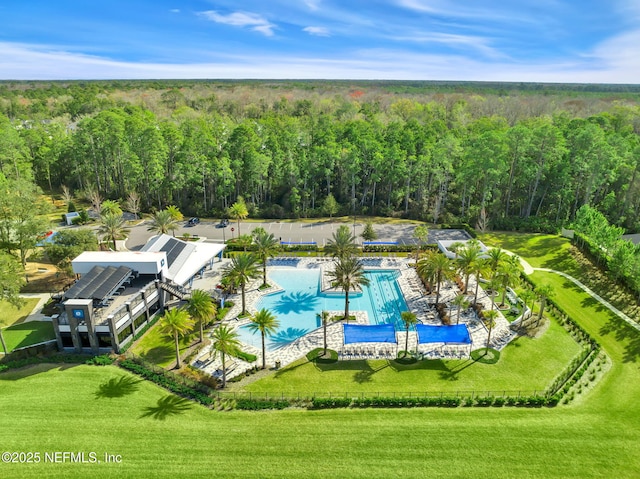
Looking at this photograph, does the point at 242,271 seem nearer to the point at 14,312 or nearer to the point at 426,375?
the point at 426,375

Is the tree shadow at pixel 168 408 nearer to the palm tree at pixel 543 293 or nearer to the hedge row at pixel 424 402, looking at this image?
the hedge row at pixel 424 402

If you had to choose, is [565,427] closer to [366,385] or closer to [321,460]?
[366,385]

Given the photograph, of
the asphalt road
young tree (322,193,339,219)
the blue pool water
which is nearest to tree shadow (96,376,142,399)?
the blue pool water

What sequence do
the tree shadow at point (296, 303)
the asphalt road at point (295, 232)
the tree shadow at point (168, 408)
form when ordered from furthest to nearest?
Result: the asphalt road at point (295, 232) → the tree shadow at point (296, 303) → the tree shadow at point (168, 408)

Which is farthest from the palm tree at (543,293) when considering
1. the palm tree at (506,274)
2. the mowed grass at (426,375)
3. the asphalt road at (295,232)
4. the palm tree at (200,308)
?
the palm tree at (200,308)

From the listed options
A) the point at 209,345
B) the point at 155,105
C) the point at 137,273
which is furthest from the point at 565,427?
the point at 155,105

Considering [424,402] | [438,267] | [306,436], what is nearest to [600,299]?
[438,267]
